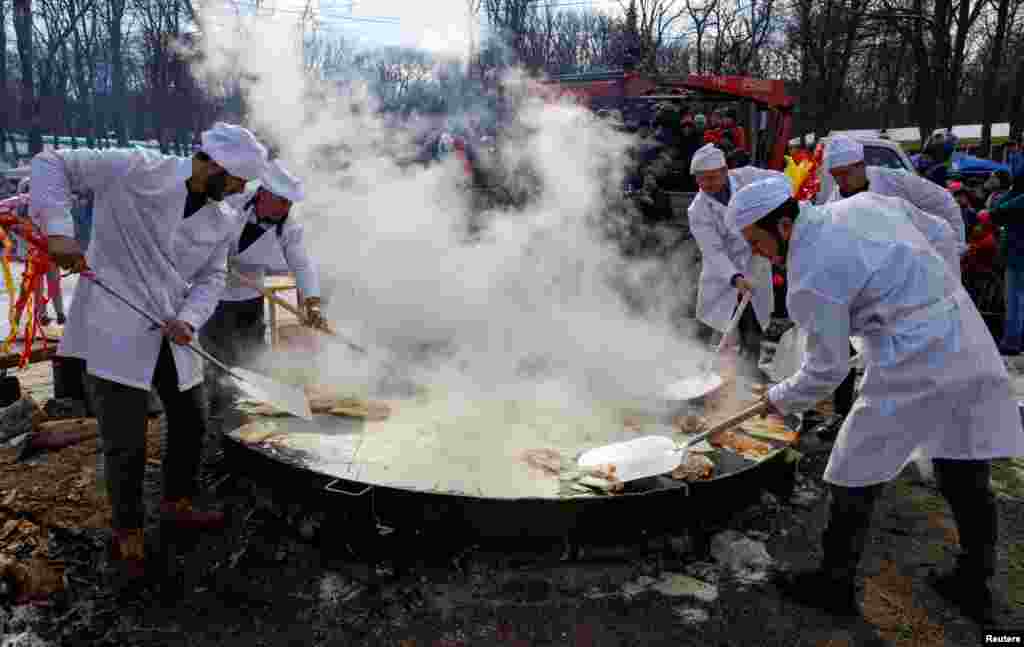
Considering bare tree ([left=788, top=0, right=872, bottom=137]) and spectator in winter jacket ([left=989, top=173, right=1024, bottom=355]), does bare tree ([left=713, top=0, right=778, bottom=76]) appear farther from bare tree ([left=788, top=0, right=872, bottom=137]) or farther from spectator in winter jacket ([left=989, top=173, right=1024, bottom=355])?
spectator in winter jacket ([left=989, top=173, right=1024, bottom=355])

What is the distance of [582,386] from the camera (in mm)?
5328

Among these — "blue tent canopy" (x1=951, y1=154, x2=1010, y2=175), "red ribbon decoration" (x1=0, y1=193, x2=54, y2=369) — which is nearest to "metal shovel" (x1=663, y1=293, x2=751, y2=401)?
"red ribbon decoration" (x1=0, y1=193, x2=54, y2=369)

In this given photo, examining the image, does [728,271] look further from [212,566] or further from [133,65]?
[133,65]

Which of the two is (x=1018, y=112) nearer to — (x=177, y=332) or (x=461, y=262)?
(x=461, y=262)

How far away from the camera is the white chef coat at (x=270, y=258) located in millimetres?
4766

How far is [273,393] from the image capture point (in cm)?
397

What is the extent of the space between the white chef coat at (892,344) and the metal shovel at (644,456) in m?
0.62

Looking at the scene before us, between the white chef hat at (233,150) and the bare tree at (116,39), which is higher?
the bare tree at (116,39)

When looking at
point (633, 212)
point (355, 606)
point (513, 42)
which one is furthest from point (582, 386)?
point (513, 42)

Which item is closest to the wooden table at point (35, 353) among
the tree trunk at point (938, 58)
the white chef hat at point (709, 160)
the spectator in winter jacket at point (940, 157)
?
the white chef hat at point (709, 160)

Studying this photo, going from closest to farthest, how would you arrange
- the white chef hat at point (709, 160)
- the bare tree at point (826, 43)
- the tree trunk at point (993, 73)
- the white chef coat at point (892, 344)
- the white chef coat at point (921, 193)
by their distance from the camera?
1. the white chef coat at point (892, 344)
2. the white chef coat at point (921, 193)
3. the white chef hat at point (709, 160)
4. the tree trunk at point (993, 73)
5. the bare tree at point (826, 43)

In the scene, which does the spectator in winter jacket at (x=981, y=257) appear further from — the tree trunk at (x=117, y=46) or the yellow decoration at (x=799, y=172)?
the tree trunk at (x=117, y=46)

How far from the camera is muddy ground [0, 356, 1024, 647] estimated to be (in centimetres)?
306

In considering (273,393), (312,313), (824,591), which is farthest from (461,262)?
(824,591)
